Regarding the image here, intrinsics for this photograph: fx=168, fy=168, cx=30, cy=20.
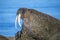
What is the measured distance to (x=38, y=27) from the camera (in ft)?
4.23

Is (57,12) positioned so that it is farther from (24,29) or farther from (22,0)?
(24,29)

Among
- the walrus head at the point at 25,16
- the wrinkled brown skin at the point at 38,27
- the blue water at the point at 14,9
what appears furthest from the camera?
the blue water at the point at 14,9

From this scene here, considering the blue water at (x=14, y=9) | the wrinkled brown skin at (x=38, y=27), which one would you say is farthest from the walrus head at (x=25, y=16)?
the blue water at (x=14, y=9)

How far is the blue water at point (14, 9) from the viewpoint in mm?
2264

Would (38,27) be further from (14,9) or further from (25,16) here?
(14,9)

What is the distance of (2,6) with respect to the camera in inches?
90.4

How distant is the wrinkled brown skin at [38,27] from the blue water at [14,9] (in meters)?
0.89

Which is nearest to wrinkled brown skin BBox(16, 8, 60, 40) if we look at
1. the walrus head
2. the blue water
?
the walrus head

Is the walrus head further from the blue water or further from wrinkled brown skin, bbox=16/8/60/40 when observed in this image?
the blue water

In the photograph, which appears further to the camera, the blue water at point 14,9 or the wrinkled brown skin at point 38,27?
the blue water at point 14,9

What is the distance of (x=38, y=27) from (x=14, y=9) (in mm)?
1073

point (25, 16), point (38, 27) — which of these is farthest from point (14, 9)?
point (38, 27)

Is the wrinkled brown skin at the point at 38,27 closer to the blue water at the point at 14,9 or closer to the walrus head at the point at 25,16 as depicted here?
the walrus head at the point at 25,16

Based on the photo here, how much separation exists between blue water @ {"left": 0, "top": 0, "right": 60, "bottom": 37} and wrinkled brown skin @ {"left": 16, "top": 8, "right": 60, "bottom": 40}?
→ 2.91 feet
